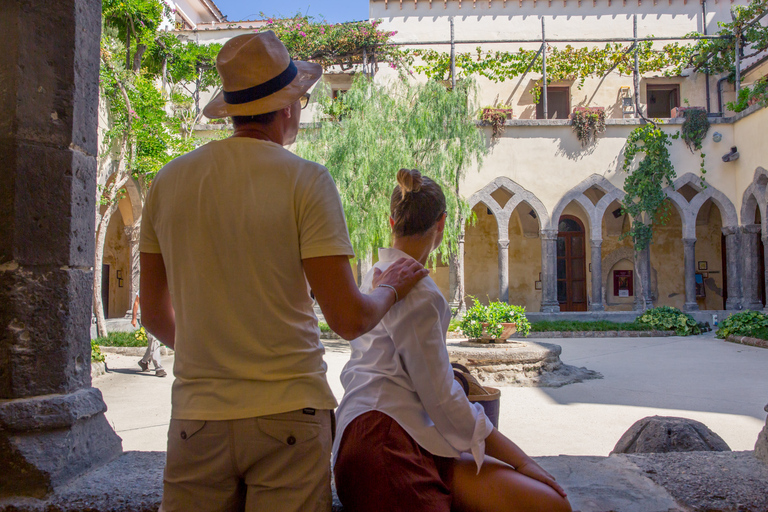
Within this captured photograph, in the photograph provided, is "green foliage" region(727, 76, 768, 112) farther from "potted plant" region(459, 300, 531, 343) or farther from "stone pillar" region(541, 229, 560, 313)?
"potted plant" region(459, 300, 531, 343)

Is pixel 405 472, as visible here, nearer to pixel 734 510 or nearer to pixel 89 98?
pixel 734 510

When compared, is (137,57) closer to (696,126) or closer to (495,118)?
(495,118)

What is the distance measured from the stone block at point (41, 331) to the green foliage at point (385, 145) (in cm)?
950

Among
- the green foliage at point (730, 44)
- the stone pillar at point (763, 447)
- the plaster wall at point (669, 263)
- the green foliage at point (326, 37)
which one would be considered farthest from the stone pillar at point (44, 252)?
the plaster wall at point (669, 263)

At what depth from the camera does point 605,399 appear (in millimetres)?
6082

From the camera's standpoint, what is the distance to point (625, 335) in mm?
12195

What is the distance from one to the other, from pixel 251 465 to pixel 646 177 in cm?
1508

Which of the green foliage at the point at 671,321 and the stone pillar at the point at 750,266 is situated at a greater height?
the stone pillar at the point at 750,266

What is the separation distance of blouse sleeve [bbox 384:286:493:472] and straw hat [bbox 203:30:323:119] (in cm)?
51

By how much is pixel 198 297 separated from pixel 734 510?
4.93 feet

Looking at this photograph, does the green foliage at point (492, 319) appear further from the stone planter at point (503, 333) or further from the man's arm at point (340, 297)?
the man's arm at point (340, 297)

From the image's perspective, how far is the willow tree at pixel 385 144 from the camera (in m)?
11.7

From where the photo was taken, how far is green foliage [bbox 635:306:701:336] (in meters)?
12.3

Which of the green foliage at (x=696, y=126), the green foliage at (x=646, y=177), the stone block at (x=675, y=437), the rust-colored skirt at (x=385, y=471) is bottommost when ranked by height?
the stone block at (x=675, y=437)
